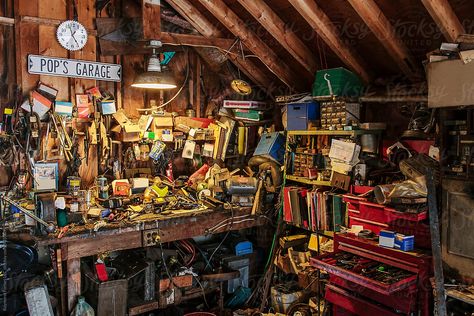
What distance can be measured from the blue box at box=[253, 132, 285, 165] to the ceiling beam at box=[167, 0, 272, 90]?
0.77 metres

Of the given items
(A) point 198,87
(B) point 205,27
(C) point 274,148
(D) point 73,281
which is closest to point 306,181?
(C) point 274,148

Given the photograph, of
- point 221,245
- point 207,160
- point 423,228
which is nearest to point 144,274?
point 221,245

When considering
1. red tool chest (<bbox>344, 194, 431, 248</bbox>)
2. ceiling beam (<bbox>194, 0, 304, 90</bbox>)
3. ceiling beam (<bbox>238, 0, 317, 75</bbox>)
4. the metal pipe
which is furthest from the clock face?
red tool chest (<bbox>344, 194, 431, 248</bbox>)

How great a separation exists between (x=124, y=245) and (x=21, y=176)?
1.18m

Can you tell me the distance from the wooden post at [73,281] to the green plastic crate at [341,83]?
8.66 feet

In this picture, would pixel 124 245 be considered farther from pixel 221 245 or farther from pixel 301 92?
pixel 301 92

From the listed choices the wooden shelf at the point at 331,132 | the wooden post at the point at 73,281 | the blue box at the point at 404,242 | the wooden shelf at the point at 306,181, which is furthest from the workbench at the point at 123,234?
the blue box at the point at 404,242

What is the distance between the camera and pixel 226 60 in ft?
15.6

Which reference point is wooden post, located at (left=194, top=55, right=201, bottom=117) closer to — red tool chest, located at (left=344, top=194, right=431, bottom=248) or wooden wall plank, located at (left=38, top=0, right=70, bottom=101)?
wooden wall plank, located at (left=38, top=0, right=70, bottom=101)

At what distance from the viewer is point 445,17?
115 inches

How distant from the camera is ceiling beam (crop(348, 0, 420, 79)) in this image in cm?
316

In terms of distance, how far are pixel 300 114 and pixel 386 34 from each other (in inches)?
47.4

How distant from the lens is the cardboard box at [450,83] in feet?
8.31

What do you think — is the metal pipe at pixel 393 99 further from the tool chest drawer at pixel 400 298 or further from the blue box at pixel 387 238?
the tool chest drawer at pixel 400 298
